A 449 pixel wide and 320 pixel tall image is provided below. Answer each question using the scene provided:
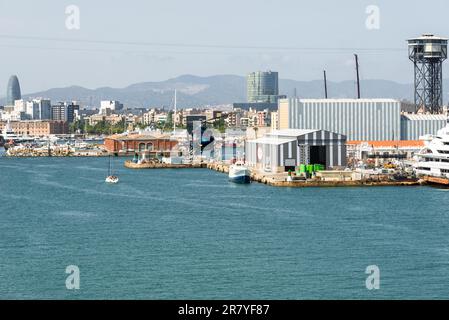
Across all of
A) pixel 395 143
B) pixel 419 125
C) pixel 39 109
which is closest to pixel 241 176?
pixel 395 143

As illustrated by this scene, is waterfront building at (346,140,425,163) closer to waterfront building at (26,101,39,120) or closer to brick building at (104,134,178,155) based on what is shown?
brick building at (104,134,178,155)

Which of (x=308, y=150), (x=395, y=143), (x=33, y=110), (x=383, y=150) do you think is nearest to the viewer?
(x=308, y=150)

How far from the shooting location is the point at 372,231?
534 inches

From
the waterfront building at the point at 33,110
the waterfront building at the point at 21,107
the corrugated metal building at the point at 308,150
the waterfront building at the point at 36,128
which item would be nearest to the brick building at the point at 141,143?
the corrugated metal building at the point at 308,150

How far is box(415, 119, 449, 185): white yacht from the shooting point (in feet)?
73.5

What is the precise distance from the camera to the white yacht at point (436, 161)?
22391 mm

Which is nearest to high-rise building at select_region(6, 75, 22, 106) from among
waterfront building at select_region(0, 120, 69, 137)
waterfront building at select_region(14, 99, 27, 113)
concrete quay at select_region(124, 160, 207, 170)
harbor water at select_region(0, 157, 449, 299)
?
waterfront building at select_region(14, 99, 27, 113)

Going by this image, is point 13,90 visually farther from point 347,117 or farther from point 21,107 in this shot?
point 347,117

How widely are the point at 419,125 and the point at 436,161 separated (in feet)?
36.7

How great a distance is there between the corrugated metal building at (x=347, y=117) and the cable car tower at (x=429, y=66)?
3.89m

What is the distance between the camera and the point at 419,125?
33.8m

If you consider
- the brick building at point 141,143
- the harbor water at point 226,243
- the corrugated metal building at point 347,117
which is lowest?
the harbor water at point 226,243

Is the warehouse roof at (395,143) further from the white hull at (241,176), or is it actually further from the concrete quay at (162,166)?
the white hull at (241,176)

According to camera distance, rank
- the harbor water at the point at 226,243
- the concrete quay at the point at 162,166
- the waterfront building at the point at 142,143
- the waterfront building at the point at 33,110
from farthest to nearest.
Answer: the waterfront building at the point at 33,110, the waterfront building at the point at 142,143, the concrete quay at the point at 162,166, the harbor water at the point at 226,243
